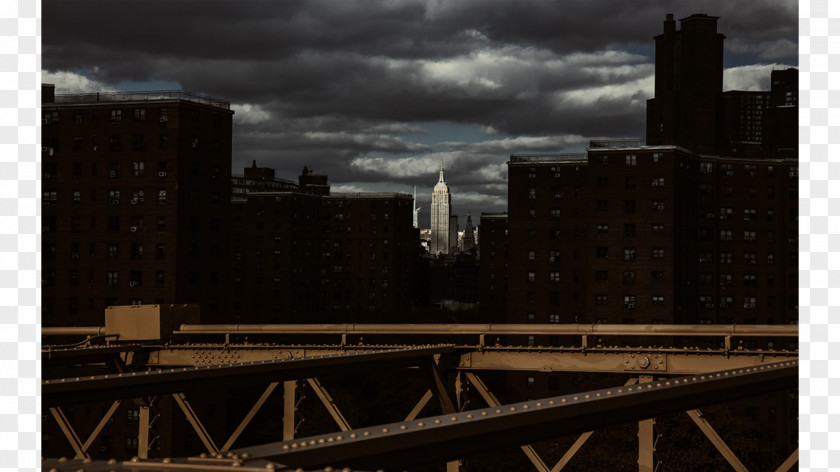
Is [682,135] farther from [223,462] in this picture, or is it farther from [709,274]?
[223,462]

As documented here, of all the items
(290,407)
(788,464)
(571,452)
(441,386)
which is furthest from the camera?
(441,386)

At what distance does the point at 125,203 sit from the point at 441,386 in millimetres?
76233

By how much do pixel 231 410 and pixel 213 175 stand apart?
953 inches

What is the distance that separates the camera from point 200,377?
12797 millimetres

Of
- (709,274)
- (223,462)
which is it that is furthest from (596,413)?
(709,274)

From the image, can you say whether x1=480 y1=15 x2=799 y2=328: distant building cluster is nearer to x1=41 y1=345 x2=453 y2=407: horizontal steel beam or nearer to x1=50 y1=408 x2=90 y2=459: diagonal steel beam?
x1=41 y1=345 x2=453 y2=407: horizontal steel beam

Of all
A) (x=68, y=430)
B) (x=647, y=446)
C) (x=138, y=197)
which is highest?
(x=138, y=197)

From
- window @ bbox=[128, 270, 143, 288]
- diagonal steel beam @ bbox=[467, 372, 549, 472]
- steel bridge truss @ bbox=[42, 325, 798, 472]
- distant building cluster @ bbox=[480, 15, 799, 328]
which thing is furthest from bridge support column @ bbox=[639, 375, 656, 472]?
distant building cluster @ bbox=[480, 15, 799, 328]

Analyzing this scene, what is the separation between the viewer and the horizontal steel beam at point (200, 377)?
457 inches

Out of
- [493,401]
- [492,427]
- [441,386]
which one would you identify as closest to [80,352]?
[441,386]

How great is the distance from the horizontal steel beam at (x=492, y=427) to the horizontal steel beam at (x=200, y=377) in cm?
→ 569

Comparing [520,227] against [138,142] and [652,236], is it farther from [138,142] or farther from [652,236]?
[138,142]

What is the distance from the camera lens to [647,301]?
98.4 metres

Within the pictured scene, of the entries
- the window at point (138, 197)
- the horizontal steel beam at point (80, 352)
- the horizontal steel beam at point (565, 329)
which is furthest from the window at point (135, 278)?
the horizontal steel beam at point (565, 329)
